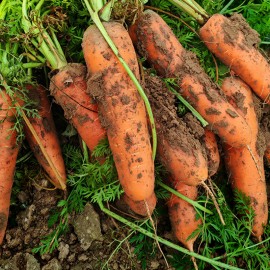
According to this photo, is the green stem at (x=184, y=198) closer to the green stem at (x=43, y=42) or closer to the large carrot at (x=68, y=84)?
the large carrot at (x=68, y=84)

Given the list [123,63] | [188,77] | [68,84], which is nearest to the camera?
[123,63]

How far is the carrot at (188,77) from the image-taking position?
1.91m

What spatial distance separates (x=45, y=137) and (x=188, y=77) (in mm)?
793

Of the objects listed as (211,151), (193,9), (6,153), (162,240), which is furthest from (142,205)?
(193,9)

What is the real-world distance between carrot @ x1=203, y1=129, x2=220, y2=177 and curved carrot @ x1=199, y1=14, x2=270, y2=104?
1.24 feet

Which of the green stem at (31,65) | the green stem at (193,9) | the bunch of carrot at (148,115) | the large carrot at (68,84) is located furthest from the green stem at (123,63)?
the green stem at (193,9)

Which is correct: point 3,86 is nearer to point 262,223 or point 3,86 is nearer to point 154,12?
point 154,12

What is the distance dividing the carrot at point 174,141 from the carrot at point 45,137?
1.79ft

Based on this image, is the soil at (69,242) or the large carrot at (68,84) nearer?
the large carrot at (68,84)

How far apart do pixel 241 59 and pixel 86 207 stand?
3.73ft

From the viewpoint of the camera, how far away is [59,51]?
1.87 m

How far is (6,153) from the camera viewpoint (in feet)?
6.21

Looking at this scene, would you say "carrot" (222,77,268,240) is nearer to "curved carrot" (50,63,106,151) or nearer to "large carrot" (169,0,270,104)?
"large carrot" (169,0,270,104)

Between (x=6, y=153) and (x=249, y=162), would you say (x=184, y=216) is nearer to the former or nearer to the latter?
(x=249, y=162)
